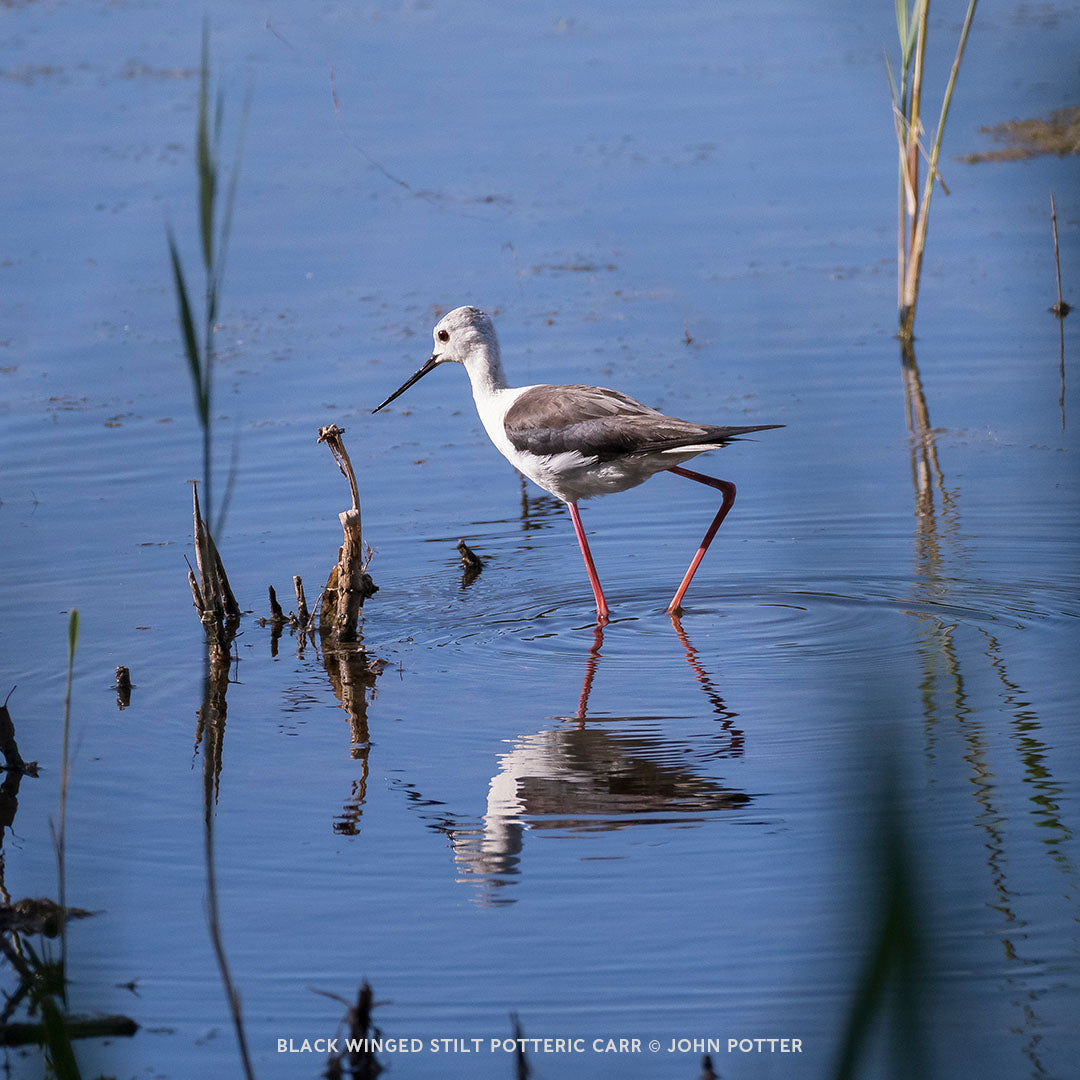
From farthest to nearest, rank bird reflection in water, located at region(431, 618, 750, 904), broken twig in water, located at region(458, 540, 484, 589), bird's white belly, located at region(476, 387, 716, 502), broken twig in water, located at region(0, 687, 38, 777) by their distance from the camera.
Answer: broken twig in water, located at region(458, 540, 484, 589)
bird's white belly, located at region(476, 387, 716, 502)
broken twig in water, located at region(0, 687, 38, 777)
bird reflection in water, located at region(431, 618, 750, 904)

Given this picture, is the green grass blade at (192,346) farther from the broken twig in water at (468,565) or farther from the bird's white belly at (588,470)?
the broken twig in water at (468,565)

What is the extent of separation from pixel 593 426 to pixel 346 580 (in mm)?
1131

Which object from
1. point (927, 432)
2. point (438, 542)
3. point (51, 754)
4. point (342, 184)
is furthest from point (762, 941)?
point (342, 184)

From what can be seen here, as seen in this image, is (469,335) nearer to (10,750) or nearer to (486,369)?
(486,369)

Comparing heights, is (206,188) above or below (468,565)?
above

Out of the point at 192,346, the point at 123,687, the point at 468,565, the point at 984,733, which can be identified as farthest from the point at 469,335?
the point at 192,346

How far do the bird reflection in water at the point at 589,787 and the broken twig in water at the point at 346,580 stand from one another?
108 centimetres

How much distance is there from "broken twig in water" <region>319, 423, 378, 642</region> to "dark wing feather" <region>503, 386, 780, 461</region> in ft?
2.52

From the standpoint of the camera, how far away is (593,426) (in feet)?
19.6

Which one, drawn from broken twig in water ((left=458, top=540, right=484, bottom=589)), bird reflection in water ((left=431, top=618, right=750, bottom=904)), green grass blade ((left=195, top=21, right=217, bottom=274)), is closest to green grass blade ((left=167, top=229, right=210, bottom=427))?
green grass blade ((left=195, top=21, right=217, bottom=274))

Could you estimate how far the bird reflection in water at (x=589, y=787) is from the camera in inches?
161

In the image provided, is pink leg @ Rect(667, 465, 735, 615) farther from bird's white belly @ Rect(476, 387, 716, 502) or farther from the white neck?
the white neck

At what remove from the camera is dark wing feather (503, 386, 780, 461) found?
5848 mm

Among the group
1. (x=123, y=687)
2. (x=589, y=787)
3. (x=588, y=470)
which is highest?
(x=588, y=470)
